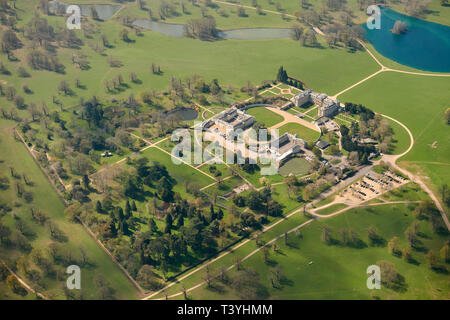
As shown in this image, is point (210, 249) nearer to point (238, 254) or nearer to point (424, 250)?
point (238, 254)

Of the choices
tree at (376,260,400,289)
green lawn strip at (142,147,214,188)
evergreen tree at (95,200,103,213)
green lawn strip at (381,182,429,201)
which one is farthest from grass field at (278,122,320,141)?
evergreen tree at (95,200,103,213)

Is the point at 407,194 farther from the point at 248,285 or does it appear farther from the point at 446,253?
the point at 248,285

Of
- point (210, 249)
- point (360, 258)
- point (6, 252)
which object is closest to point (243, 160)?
point (210, 249)

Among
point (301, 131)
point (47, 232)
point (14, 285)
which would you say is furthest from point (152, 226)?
point (301, 131)

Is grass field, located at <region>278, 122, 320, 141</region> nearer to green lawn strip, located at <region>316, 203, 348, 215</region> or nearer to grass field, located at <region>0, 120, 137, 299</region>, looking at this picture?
green lawn strip, located at <region>316, 203, 348, 215</region>

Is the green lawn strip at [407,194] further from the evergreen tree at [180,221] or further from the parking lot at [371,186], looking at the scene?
the evergreen tree at [180,221]
